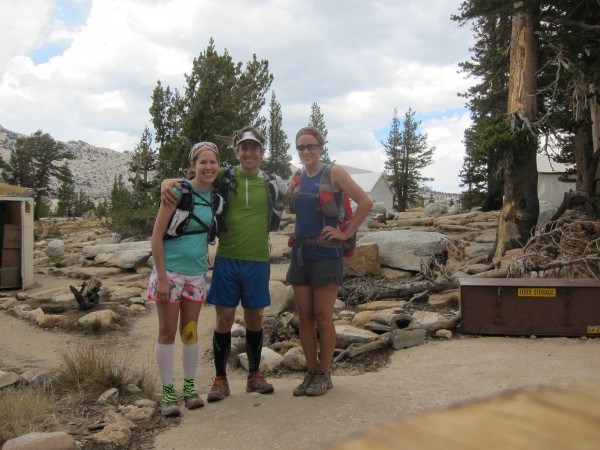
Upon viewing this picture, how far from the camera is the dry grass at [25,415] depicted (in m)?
3.32

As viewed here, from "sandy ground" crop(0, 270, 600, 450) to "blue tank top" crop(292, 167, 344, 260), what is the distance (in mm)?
1037

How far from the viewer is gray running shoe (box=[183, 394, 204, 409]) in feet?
12.5

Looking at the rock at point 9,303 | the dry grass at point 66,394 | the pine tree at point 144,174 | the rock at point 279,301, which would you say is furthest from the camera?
the pine tree at point 144,174

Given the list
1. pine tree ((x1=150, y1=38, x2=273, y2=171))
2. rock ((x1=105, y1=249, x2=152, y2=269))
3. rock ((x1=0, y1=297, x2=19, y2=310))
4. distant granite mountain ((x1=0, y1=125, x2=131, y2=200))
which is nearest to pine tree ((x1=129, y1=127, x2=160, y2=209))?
pine tree ((x1=150, y1=38, x2=273, y2=171))

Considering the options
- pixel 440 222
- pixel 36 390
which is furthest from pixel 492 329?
pixel 440 222

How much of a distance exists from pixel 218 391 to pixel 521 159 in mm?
8156

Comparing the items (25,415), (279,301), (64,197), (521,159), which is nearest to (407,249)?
(521,159)

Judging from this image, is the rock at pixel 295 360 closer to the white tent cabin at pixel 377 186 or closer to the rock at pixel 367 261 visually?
the rock at pixel 367 261

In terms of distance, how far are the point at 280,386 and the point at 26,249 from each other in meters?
8.44

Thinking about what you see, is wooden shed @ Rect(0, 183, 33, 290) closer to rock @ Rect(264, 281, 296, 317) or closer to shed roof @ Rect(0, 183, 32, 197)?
shed roof @ Rect(0, 183, 32, 197)

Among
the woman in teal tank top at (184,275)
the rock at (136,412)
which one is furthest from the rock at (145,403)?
the woman in teal tank top at (184,275)

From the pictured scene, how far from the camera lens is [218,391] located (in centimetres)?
396

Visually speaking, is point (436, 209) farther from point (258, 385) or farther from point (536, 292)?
point (258, 385)

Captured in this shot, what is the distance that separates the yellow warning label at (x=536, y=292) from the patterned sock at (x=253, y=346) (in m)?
2.98
